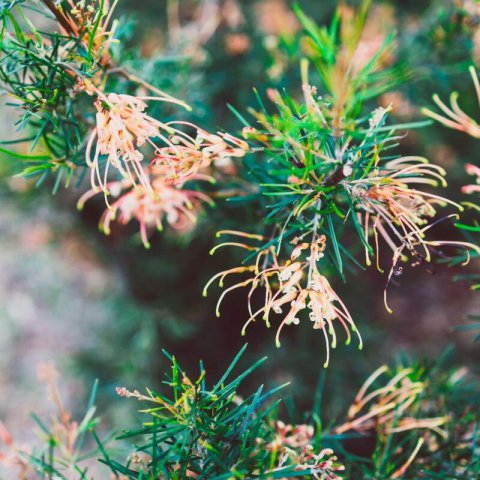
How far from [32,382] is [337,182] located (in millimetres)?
1544

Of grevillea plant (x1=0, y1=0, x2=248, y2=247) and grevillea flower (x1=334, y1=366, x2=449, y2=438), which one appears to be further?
grevillea flower (x1=334, y1=366, x2=449, y2=438)

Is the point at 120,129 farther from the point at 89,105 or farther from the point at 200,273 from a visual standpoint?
the point at 200,273

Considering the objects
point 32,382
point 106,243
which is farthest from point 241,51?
point 32,382

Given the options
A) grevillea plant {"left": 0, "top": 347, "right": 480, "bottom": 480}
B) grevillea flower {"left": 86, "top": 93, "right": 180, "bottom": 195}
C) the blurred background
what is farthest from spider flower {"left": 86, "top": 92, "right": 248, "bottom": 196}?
the blurred background

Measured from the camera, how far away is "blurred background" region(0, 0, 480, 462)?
36.2 inches

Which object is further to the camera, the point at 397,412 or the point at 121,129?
the point at 397,412

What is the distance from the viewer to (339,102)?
40 centimetres

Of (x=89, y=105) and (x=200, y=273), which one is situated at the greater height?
(x=89, y=105)

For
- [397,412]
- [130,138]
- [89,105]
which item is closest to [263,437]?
[397,412]

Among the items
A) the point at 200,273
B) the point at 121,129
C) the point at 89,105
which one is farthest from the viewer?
the point at 200,273

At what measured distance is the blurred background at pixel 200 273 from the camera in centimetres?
92

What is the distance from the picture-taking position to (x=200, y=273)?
114 cm

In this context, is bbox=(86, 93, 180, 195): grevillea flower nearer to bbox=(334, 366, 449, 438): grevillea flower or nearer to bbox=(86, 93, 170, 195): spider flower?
bbox=(86, 93, 170, 195): spider flower

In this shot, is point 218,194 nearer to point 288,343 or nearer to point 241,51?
point 241,51
